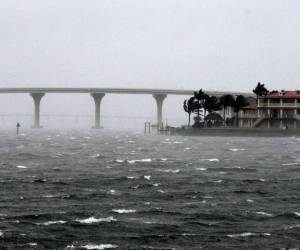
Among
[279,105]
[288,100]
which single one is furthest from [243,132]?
[288,100]

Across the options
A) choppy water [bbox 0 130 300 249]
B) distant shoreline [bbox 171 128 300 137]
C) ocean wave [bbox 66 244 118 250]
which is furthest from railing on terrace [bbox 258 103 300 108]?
ocean wave [bbox 66 244 118 250]

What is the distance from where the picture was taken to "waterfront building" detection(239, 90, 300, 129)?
18350 centimetres

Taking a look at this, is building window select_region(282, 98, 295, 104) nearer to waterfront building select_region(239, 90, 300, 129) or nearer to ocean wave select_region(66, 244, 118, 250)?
waterfront building select_region(239, 90, 300, 129)

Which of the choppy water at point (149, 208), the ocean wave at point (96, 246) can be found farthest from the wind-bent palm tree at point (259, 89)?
the ocean wave at point (96, 246)

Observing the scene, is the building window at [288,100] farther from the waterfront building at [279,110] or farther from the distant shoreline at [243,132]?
the distant shoreline at [243,132]

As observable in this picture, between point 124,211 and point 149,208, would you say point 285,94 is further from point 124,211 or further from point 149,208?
point 124,211

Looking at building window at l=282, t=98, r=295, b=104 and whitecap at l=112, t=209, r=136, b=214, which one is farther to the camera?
building window at l=282, t=98, r=295, b=104

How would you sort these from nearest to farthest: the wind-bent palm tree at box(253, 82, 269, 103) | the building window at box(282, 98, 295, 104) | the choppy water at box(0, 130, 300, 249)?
the choppy water at box(0, 130, 300, 249) → the building window at box(282, 98, 295, 104) → the wind-bent palm tree at box(253, 82, 269, 103)

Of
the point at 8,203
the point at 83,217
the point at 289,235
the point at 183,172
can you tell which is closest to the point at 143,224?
the point at 83,217

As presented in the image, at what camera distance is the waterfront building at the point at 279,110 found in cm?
18350

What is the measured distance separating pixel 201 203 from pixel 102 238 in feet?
34.9

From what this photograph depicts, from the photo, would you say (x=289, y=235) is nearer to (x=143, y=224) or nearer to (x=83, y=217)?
(x=143, y=224)

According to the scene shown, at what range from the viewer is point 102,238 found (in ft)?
87.9

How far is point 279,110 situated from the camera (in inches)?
7343
